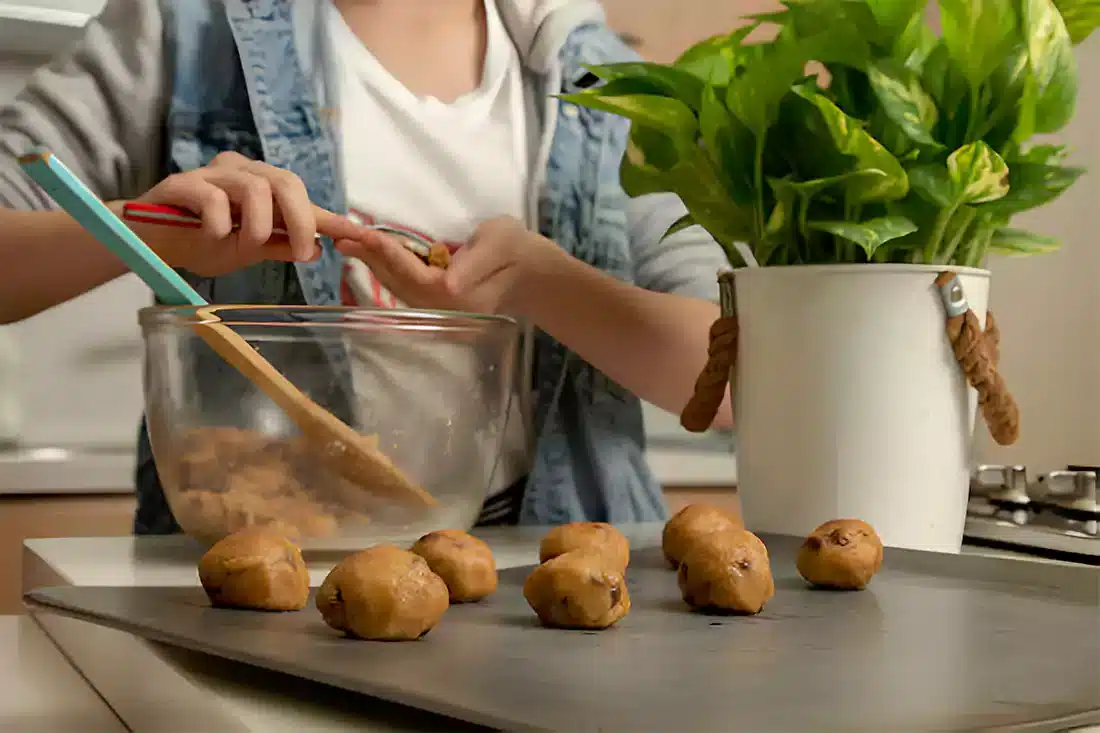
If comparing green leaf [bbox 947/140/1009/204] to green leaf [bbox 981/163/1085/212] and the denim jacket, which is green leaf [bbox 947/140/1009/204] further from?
the denim jacket

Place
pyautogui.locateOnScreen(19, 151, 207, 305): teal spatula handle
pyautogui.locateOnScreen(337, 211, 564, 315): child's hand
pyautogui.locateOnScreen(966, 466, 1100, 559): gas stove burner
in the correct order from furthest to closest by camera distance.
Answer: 1. pyautogui.locateOnScreen(337, 211, 564, 315): child's hand
2. pyautogui.locateOnScreen(966, 466, 1100, 559): gas stove burner
3. pyautogui.locateOnScreen(19, 151, 207, 305): teal spatula handle

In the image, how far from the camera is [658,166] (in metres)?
0.76

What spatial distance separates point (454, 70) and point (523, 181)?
12 cm

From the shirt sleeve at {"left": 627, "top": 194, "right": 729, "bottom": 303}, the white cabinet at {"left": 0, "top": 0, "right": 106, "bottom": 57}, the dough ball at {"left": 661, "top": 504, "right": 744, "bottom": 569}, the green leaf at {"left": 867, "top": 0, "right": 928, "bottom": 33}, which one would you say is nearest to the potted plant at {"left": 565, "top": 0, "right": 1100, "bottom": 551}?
the green leaf at {"left": 867, "top": 0, "right": 928, "bottom": 33}

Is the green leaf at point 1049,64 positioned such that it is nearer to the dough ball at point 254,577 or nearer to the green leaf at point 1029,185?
the green leaf at point 1029,185

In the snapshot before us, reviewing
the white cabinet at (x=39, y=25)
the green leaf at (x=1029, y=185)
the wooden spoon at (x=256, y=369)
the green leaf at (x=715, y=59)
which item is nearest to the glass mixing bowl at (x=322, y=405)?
the wooden spoon at (x=256, y=369)

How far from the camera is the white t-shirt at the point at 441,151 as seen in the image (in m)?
A: 0.98

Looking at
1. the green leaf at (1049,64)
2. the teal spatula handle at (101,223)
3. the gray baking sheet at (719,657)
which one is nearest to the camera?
the gray baking sheet at (719,657)

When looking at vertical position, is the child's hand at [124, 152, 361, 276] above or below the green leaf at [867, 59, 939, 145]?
below

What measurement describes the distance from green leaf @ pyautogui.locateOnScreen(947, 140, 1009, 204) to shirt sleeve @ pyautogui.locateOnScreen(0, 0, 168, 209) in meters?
0.63

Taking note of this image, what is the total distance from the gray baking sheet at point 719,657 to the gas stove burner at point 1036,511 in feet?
0.72

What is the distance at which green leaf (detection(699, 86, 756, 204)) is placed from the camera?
2.22ft

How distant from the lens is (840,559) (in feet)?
1.65

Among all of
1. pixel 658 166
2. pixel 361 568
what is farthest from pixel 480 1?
pixel 361 568
